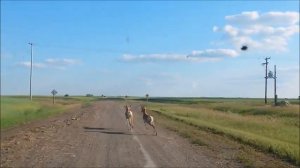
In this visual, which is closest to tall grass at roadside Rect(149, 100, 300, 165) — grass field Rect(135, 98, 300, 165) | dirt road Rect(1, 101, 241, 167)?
grass field Rect(135, 98, 300, 165)

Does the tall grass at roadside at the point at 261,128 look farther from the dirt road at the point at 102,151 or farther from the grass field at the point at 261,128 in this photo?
the dirt road at the point at 102,151

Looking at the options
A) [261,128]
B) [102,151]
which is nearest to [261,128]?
[261,128]

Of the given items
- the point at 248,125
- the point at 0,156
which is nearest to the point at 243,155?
the point at 0,156

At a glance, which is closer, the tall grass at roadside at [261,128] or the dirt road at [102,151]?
the dirt road at [102,151]

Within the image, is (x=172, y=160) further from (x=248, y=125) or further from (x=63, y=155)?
(x=248, y=125)

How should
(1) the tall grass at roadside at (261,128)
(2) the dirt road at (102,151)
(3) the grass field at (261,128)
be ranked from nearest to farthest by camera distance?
(2) the dirt road at (102,151) → (3) the grass field at (261,128) → (1) the tall grass at roadside at (261,128)

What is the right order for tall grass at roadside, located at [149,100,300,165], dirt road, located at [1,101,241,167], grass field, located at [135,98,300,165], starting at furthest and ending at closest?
tall grass at roadside, located at [149,100,300,165] < grass field, located at [135,98,300,165] < dirt road, located at [1,101,241,167]

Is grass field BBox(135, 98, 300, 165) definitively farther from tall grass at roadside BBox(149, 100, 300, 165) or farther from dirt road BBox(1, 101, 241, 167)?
dirt road BBox(1, 101, 241, 167)

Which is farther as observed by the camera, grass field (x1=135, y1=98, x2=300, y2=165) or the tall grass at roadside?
the tall grass at roadside

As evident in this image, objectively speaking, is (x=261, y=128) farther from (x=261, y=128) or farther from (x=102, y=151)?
(x=102, y=151)

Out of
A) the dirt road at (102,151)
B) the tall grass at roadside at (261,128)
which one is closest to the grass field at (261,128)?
the tall grass at roadside at (261,128)

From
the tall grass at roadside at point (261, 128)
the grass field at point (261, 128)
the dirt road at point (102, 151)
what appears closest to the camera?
the dirt road at point (102, 151)

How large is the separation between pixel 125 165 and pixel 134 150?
4151mm

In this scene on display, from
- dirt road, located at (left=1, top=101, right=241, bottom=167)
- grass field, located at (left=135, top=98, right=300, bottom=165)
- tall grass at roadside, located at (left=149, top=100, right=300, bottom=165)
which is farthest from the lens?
tall grass at roadside, located at (left=149, top=100, right=300, bottom=165)
